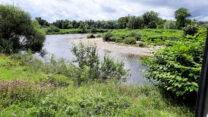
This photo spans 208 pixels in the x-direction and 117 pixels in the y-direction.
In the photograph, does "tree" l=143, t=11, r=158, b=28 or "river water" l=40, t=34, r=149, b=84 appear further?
"tree" l=143, t=11, r=158, b=28

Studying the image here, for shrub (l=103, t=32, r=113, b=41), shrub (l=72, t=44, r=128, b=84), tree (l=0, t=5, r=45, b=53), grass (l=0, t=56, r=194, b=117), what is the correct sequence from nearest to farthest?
grass (l=0, t=56, r=194, b=117) → shrub (l=72, t=44, r=128, b=84) → tree (l=0, t=5, r=45, b=53) → shrub (l=103, t=32, r=113, b=41)

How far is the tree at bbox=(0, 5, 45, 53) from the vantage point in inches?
277

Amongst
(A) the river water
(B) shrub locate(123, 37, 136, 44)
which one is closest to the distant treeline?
(A) the river water

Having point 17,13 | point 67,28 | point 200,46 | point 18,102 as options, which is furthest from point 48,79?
point 17,13

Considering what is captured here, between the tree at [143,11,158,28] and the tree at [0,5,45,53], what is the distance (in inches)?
269

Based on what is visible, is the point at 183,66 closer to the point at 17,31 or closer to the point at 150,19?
the point at 150,19

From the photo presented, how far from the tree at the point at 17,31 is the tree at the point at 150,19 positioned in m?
6.84

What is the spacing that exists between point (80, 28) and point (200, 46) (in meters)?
6.38

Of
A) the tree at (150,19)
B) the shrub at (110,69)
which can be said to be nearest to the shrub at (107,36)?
the tree at (150,19)

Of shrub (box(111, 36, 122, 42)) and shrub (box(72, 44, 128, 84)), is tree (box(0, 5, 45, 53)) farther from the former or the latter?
shrub (box(111, 36, 122, 42))

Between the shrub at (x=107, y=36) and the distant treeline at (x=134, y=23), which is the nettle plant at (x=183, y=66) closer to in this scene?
the distant treeline at (x=134, y=23)

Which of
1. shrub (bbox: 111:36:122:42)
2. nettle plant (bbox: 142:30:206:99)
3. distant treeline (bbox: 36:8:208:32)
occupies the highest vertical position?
distant treeline (bbox: 36:8:208:32)

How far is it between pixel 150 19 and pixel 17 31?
782cm

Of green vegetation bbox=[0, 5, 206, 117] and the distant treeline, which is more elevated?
the distant treeline
